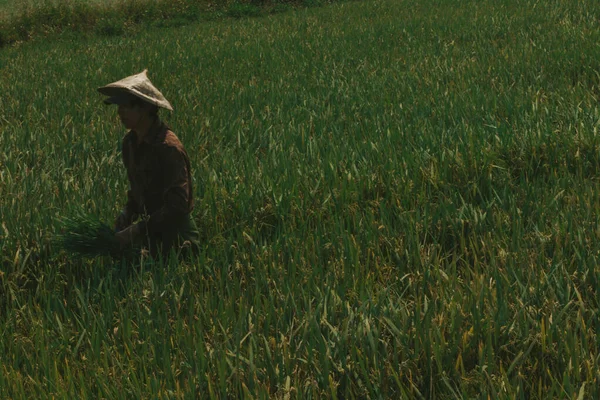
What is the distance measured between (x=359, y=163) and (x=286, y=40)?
7049 millimetres

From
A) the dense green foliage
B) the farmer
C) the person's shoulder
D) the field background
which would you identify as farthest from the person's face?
the dense green foliage

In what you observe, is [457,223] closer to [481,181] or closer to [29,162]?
[481,181]

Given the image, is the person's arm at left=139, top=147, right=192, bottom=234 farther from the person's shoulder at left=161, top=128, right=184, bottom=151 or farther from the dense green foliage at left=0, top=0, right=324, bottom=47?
the dense green foliage at left=0, top=0, right=324, bottom=47

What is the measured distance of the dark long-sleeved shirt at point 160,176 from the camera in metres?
2.94

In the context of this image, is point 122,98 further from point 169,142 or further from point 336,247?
point 336,247

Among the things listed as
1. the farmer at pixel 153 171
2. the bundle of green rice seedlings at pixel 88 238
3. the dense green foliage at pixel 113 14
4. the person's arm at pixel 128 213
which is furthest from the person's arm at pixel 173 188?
the dense green foliage at pixel 113 14

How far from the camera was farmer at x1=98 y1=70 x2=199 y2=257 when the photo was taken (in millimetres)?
2932

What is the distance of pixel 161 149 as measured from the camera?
9.66 ft

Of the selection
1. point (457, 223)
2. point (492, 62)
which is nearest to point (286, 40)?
point (492, 62)

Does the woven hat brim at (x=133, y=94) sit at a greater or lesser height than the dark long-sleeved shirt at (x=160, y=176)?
greater

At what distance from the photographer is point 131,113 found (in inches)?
115

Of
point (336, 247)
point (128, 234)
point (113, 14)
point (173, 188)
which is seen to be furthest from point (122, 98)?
point (113, 14)

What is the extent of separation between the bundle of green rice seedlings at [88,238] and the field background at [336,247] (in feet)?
0.43

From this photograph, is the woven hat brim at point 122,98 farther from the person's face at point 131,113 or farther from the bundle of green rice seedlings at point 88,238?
the bundle of green rice seedlings at point 88,238
